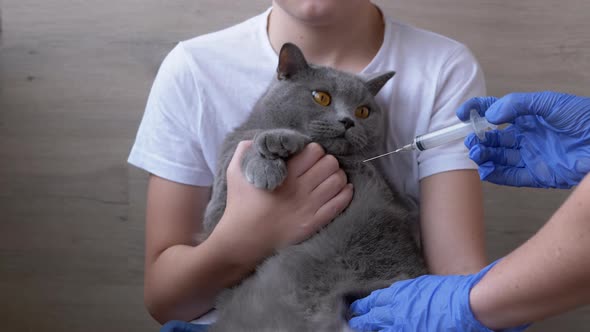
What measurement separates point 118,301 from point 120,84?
2.25ft

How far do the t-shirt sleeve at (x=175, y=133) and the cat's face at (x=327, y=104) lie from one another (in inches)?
8.5

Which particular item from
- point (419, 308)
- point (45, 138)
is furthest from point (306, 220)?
point (45, 138)

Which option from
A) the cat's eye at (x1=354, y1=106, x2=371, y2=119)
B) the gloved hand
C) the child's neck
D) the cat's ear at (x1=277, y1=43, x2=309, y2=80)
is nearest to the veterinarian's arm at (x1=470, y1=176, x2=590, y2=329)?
the gloved hand

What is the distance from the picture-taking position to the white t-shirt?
1.43 m

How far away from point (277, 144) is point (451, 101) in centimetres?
48

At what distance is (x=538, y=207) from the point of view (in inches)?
72.6

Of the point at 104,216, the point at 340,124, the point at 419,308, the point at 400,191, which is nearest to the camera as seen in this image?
the point at 419,308

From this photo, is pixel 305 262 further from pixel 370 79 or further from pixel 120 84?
pixel 120 84

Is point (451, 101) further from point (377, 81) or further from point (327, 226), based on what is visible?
point (327, 226)

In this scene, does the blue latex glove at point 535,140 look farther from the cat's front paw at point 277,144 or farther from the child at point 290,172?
the cat's front paw at point 277,144

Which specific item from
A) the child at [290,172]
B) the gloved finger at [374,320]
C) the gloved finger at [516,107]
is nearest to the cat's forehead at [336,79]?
the child at [290,172]

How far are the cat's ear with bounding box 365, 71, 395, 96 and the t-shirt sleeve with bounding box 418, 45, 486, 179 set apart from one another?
0.16m

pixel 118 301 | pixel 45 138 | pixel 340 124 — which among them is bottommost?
pixel 118 301

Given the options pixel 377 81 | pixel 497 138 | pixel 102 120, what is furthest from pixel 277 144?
pixel 102 120
